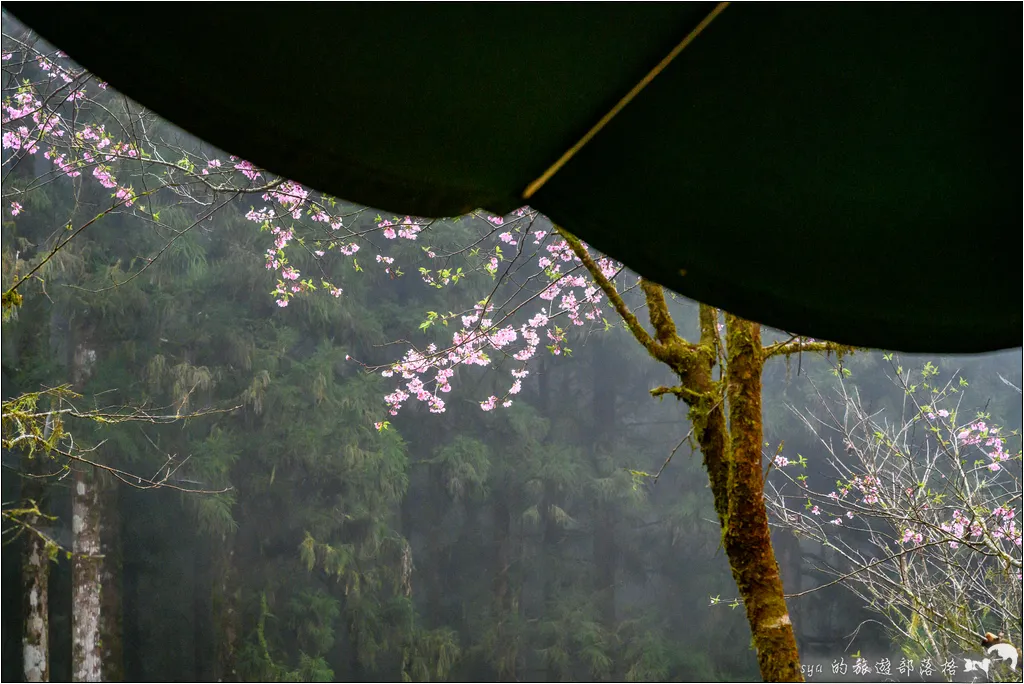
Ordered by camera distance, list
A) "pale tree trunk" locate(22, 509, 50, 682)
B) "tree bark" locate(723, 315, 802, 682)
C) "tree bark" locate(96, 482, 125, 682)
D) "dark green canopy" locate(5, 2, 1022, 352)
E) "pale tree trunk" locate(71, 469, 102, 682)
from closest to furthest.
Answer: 1. "dark green canopy" locate(5, 2, 1022, 352)
2. "tree bark" locate(723, 315, 802, 682)
3. "pale tree trunk" locate(22, 509, 50, 682)
4. "pale tree trunk" locate(71, 469, 102, 682)
5. "tree bark" locate(96, 482, 125, 682)

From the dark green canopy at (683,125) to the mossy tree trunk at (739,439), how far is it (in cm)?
111

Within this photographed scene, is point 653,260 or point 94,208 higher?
point 94,208

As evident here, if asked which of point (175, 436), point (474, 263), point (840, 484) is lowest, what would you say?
point (840, 484)

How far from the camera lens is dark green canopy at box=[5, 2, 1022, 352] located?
468mm

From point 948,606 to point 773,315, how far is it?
379 centimetres

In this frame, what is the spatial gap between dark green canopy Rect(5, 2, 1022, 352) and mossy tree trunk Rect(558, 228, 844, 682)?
1.11 meters

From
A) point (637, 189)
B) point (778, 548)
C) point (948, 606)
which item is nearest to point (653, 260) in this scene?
point (637, 189)

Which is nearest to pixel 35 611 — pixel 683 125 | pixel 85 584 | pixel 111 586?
pixel 85 584

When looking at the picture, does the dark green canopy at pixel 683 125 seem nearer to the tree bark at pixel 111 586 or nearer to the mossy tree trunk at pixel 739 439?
the mossy tree trunk at pixel 739 439

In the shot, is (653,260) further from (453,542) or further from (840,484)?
(453,542)

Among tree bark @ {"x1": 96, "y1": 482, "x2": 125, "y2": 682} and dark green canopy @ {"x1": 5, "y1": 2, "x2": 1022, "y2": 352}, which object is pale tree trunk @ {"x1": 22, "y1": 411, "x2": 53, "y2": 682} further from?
dark green canopy @ {"x1": 5, "y1": 2, "x2": 1022, "y2": 352}

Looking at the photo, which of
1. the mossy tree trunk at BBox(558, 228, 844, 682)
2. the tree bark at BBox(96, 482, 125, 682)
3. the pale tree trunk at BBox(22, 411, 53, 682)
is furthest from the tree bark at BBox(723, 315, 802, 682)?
the tree bark at BBox(96, 482, 125, 682)

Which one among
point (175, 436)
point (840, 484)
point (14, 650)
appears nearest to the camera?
point (840, 484)

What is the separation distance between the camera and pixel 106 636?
27.9ft
